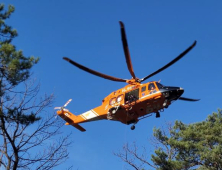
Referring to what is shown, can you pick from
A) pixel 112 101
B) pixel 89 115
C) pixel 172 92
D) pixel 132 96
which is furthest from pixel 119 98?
pixel 172 92

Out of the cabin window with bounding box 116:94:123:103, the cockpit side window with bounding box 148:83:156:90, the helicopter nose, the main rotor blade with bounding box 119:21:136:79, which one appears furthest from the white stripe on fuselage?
the helicopter nose

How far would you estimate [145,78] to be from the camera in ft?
48.9

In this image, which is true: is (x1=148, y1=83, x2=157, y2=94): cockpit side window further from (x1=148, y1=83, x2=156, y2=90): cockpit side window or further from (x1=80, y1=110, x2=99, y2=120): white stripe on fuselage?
(x1=80, y1=110, x2=99, y2=120): white stripe on fuselage

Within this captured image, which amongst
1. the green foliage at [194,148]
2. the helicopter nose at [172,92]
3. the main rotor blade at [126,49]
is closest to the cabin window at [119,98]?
the main rotor blade at [126,49]

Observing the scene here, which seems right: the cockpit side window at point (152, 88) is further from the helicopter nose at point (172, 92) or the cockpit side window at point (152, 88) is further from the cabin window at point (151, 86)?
the helicopter nose at point (172, 92)

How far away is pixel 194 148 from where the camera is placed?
19.9 meters

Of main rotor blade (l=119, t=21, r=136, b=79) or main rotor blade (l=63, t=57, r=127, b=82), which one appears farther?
main rotor blade (l=63, t=57, r=127, b=82)

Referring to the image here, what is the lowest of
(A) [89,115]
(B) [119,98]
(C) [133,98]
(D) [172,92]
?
(D) [172,92]

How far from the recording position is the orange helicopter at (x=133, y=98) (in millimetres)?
13229

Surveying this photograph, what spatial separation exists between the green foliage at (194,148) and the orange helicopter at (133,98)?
5.48 m

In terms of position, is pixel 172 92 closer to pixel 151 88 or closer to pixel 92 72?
pixel 151 88

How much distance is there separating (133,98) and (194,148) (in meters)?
8.26

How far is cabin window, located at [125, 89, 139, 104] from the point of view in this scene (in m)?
14.0

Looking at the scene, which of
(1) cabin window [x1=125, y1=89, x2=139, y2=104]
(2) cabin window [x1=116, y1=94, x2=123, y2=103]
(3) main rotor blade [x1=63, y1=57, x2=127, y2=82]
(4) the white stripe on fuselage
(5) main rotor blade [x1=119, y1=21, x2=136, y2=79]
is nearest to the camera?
(5) main rotor blade [x1=119, y1=21, x2=136, y2=79]
